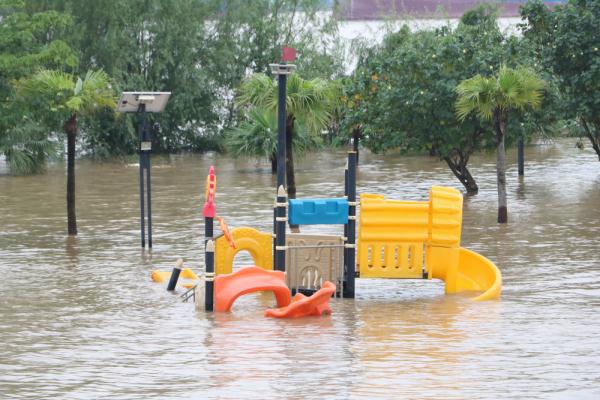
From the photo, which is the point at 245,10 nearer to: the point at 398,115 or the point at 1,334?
the point at 398,115

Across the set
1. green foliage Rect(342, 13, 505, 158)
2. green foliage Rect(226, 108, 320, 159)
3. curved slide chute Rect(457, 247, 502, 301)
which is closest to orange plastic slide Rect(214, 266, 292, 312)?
curved slide chute Rect(457, 247, 502, 301)

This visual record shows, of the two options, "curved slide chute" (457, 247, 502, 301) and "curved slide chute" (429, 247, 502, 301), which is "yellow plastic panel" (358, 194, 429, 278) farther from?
"curved slide chute" (457, 247, 502, 301)

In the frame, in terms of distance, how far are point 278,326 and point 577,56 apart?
16.4 meters

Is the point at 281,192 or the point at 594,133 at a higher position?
the point at 594,133

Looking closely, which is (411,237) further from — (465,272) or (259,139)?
(259,139)

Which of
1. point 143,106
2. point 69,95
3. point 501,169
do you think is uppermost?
point 69,95

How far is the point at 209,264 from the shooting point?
16.2m

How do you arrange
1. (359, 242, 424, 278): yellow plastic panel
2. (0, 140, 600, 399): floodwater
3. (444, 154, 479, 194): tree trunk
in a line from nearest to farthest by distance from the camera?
(0, 140, 600, 399): floodwater
(359, 242, 424, 278): yellow plastic panel
(444, 154, 479, 194): tree trunk

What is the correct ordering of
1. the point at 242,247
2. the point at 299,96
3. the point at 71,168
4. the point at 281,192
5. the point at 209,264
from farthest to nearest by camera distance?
the point at 299,96 < the point at 71,168 < the point at 242,247 < the point at 281,192 < the point at 209,264

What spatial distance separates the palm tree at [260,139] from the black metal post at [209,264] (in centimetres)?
2106

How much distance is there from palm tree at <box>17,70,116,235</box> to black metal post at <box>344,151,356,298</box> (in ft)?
23.4

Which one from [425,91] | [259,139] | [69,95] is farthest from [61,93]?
[259,139]

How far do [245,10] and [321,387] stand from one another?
122 ft

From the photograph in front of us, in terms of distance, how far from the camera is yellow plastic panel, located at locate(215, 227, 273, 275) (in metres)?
18.5
